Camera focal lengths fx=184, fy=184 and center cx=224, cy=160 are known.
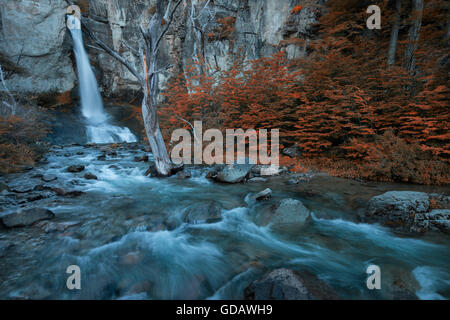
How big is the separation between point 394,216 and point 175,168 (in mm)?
6212

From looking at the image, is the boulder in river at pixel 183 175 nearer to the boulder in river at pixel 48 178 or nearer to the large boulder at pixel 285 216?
the large boulder at pixel 285 216

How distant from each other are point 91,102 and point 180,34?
12.7 m

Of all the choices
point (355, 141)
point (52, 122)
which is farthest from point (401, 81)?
point (52, 122)

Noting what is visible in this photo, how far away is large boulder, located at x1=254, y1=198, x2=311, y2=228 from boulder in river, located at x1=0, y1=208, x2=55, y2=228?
419 cm

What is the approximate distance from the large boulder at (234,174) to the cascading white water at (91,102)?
15.9 metres

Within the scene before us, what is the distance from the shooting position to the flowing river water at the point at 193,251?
2244 mm

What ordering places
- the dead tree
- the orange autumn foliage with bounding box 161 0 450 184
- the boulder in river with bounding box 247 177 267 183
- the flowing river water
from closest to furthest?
the flowing river water < the orange autumn foliage with bounding box 161 0 450 184 < the dead tree < the boulder in river with bounding box 247 177 267 183

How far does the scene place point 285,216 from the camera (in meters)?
3.70

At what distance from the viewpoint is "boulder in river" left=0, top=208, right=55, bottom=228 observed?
10.8 feet

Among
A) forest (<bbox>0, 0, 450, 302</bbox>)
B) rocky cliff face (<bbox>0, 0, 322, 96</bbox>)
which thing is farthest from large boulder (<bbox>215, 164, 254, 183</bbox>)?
rocky cliff face (<bbox>0, 0, 322, 96</bbox>)

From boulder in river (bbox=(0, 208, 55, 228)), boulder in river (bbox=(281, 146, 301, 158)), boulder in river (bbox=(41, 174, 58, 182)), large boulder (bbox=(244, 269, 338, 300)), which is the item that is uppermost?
boulder in river (bbox=(281, 146, 301, 158))

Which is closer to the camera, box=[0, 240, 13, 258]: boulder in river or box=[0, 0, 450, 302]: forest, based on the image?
box=[0, 0, 450, 302]: forest

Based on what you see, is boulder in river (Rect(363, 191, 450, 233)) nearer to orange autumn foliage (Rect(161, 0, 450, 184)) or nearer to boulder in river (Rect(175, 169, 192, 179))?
orange autumn foliage (Rect(161, 0, 450, 184))

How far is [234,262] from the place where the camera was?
271cm
